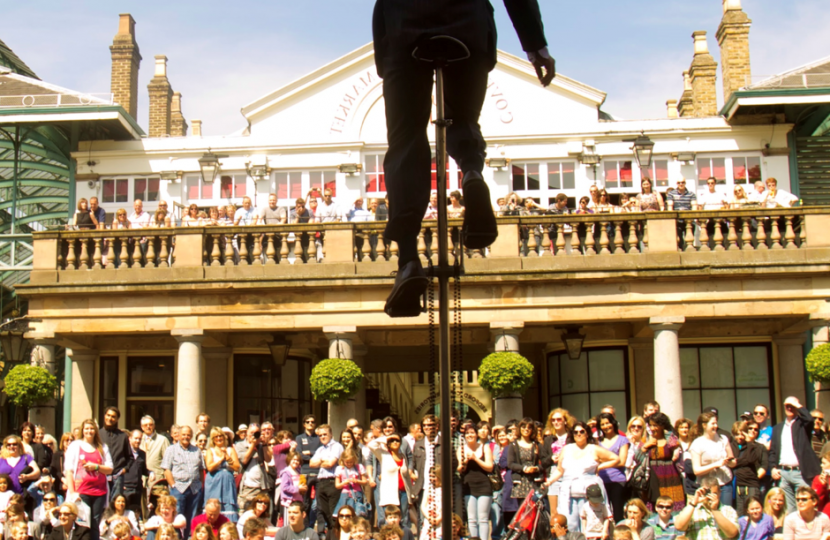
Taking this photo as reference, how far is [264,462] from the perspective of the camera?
485 inches

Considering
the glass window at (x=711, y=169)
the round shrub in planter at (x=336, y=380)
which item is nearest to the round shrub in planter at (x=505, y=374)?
the round shrub in planter at (x=336, y=380)

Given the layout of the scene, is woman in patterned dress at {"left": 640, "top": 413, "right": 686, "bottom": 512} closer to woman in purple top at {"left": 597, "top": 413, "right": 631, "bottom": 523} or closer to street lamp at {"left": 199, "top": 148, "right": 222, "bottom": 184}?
woman in purple top at {"left": 597, "top": 413, "right": 631, "bottom": 523}

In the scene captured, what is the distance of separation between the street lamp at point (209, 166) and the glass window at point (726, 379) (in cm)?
930

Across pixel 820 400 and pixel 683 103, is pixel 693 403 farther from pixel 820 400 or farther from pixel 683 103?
pixel 683 103

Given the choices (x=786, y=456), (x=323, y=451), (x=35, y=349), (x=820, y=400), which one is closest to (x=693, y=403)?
(x=820, y=400)

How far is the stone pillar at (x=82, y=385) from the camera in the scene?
19.1 meters

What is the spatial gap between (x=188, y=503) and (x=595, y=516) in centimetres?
422

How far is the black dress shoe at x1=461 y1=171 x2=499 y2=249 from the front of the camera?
399cm

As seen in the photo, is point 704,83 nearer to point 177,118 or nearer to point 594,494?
point 177,118

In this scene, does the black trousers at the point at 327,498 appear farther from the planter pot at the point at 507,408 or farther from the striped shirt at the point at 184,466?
the planter pot at the point at 507,408

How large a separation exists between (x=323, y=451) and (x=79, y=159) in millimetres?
12003

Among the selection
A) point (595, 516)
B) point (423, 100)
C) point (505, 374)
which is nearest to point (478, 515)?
point (595, 516)

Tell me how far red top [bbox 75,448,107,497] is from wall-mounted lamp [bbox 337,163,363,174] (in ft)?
36.3

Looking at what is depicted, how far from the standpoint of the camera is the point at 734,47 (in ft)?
75.2
